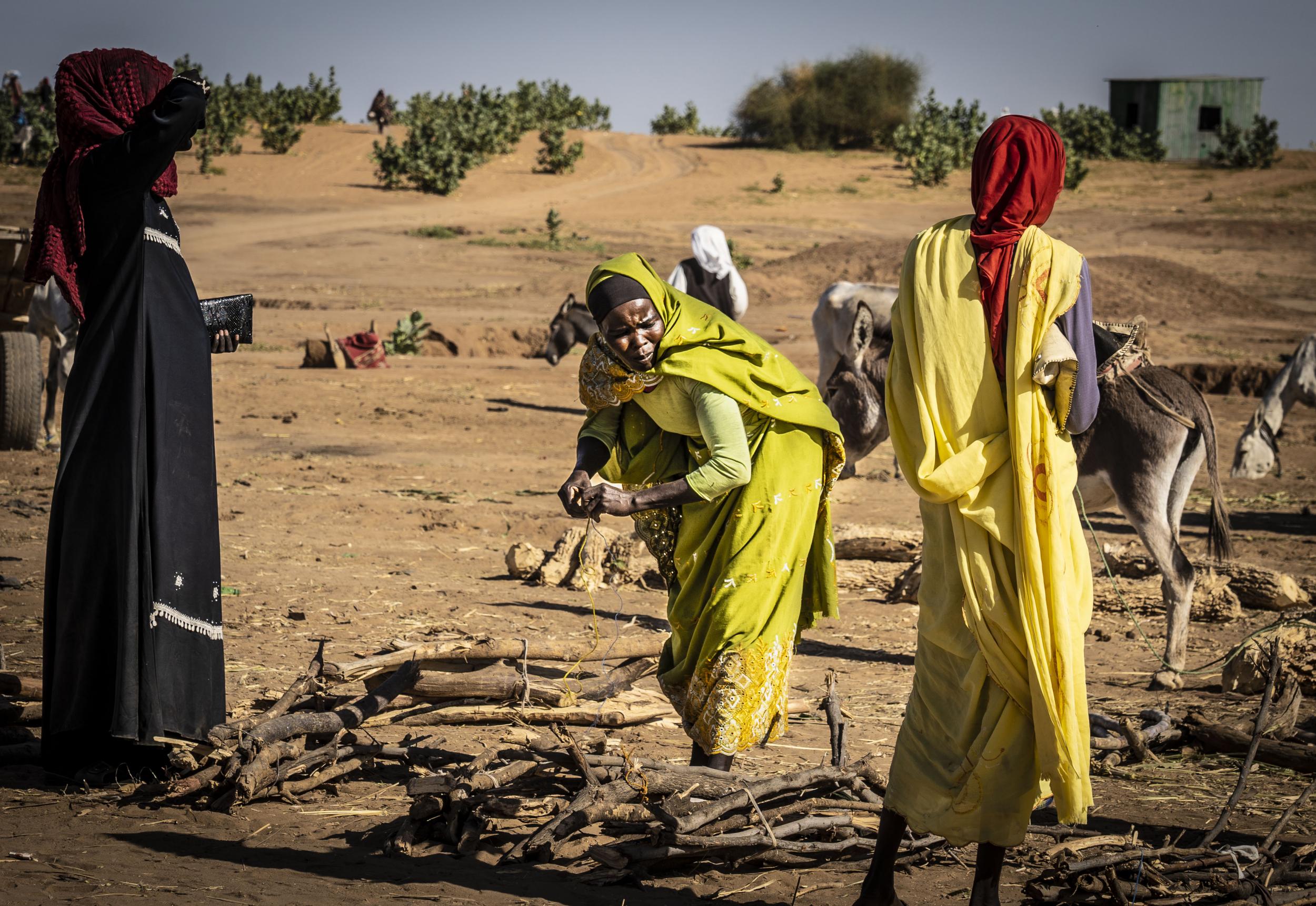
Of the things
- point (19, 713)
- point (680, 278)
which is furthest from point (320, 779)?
point (680, 278)

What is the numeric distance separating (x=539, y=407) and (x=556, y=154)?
27.1m

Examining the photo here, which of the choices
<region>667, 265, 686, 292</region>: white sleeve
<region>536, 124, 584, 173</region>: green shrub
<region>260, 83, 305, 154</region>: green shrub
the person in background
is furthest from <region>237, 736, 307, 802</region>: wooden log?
<region>260, 83, 305, 154</region>: green shrub

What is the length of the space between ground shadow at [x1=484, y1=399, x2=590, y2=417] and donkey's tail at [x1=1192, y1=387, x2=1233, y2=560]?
295 inches

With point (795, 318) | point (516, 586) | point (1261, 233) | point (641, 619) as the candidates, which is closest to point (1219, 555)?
point (641, 619)

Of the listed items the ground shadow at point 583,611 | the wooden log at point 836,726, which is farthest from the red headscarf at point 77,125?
the ground shadow at point 583,611

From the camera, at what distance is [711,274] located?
10586 mm

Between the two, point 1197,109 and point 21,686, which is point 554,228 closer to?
point 21,686

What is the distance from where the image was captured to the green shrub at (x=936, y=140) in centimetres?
3622

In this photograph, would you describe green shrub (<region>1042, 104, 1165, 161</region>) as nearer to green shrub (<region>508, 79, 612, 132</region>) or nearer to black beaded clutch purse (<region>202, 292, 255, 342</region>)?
green shrub (<region>508, 79, 612, 132</region>)

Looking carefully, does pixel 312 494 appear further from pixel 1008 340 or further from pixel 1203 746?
pixel 1008 340

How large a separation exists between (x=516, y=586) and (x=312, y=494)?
271cm

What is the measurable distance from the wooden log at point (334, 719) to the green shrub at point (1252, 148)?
40.4 meters

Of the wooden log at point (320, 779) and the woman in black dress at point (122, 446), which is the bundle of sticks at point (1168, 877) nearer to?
the wooden log at point (320, 779)

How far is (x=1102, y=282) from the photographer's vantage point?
792 inches
